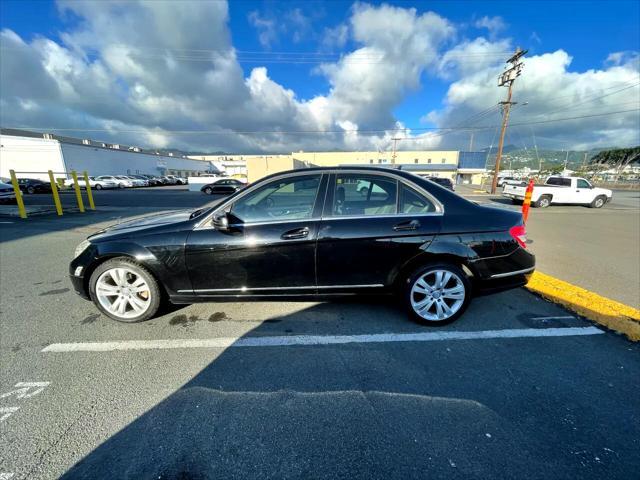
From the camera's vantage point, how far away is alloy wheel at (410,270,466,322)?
2830 millimetres

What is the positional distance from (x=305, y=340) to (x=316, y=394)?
0.67m

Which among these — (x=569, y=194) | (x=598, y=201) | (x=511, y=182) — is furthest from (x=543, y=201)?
(x=511, y=182)

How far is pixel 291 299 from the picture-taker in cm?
290

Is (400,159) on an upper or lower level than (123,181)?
upper

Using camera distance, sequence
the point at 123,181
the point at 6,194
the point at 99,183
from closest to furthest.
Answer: the point at 6,194
the point at 99,183
the point at 123,181

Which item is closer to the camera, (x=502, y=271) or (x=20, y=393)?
(x=20, y=393)

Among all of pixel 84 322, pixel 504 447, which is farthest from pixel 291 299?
pixel 84 322

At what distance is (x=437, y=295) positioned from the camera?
287cm

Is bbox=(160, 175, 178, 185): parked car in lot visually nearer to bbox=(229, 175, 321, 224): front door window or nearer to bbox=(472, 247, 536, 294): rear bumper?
bbox=(229, 175, 321, 224): front door window

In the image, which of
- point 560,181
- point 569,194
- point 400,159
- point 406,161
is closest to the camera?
point 569,194

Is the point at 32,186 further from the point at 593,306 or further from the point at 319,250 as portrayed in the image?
the point at 593,306

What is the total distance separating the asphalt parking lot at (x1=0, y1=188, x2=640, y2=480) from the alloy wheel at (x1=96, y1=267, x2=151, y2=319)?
0.19m

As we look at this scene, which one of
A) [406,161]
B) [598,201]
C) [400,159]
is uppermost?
[400,159]

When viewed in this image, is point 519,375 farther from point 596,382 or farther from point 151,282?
point 151,282
